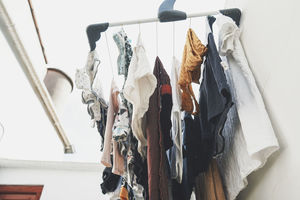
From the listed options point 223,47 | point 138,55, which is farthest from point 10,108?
point 223,47

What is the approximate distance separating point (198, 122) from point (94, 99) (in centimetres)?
44

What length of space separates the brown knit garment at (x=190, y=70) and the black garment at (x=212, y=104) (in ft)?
0.11

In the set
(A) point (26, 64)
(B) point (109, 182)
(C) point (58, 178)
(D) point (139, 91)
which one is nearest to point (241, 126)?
(D) point (139, 91)

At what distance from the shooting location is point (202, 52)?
2.46 feet

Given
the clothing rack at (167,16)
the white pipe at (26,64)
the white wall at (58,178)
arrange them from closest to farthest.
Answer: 1. the clothing rack at (167,16)
2. the white pipe at (26,64)
3. the white wall at (58,178)

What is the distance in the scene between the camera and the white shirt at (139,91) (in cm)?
65

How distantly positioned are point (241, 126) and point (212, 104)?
4.6 inches

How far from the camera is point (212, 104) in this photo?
2.13 ft

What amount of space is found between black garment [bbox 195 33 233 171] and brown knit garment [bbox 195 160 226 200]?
4 cm

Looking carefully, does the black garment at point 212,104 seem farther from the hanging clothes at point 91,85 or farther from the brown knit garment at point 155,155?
the hanging clothes at point 91,85

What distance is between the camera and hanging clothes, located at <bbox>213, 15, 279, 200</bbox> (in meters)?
0.56

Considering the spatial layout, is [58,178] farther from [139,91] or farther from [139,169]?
[139,91]

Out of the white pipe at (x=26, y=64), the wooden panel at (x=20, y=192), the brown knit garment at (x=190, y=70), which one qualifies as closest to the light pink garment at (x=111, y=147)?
the brown knit garment at (x=190, y=70)

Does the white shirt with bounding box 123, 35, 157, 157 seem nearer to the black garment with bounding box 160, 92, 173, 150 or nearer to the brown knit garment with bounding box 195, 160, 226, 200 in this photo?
the black garment with bounding box 160, 92, 173, 150
